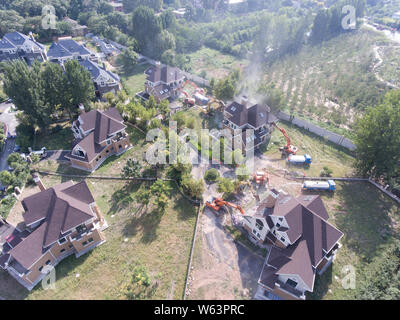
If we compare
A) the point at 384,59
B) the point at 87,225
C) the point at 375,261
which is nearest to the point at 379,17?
the point at 384,59

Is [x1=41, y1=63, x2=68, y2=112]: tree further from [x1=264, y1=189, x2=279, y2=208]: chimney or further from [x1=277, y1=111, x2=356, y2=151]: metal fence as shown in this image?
[x1=277, y1=111, x2=356, y2=151]: metal fence

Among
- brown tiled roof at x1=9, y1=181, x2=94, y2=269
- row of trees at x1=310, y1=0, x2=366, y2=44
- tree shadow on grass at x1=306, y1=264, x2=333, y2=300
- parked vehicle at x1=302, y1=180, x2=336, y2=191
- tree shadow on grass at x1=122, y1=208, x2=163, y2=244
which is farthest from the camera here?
row of trees at x1=310, y1=0, x2=366, y2=44

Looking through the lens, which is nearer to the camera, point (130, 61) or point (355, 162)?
point (355, 162)

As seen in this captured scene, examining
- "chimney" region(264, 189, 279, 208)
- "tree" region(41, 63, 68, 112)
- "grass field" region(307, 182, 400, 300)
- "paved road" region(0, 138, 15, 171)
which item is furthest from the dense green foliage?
"paved road" region(0, 138, 15, 171)

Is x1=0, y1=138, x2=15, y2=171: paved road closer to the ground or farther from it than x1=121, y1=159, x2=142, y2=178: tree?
A: closer to the ground

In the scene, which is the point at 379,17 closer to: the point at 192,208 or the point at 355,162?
the point at 355,162
